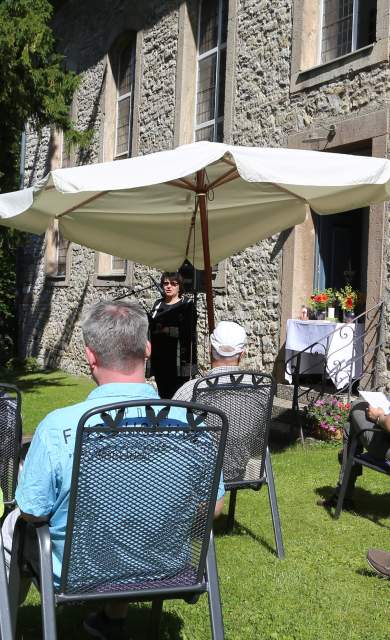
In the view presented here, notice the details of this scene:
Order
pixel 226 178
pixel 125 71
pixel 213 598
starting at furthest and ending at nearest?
1. pixel 125 71
2. pixel 226 178
3. pixel 213 598

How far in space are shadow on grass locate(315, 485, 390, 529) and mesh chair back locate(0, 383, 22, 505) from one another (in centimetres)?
242

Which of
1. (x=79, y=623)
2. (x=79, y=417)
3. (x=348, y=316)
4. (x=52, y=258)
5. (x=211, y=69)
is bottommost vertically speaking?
(x=79, y=623)

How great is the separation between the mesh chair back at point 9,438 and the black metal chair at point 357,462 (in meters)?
2.05

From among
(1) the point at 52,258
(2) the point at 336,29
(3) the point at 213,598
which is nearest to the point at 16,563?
(3) the point at 213,598

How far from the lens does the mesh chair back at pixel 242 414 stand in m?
3.85

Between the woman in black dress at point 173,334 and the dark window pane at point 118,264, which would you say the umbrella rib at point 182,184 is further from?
the dark window pane at point 118,264

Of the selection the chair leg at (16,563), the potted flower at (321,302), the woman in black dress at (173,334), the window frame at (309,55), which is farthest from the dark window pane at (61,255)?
the chair leg at (16,563)

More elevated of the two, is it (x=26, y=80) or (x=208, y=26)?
(x=208, y=26)

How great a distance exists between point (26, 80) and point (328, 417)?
790 centimetres

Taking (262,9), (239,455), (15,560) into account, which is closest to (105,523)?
(15,560)

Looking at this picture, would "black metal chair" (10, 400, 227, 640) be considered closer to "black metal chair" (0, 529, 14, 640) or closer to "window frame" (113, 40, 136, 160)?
"black metal chair" (0, 529, 14, 640)

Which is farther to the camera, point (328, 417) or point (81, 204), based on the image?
point (328, 417)

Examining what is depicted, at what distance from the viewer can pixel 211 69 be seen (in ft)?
38.9

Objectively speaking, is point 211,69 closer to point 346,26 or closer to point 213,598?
point 346,26
